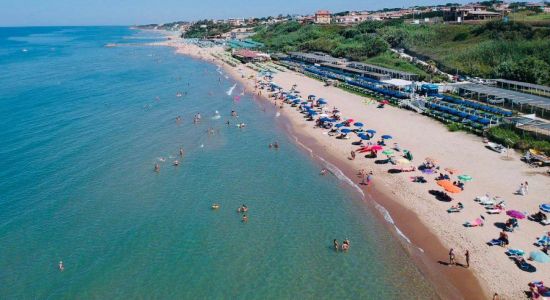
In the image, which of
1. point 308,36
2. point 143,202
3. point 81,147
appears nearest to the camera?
point 143,202

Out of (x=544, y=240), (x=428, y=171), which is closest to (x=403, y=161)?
(x=428, y=171)

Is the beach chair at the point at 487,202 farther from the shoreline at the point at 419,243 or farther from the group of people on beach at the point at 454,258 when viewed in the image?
the group of people on beach at the point at 454,258

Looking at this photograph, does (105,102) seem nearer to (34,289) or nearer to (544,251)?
(34,289)

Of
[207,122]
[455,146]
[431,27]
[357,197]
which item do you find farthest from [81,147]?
[431,27]

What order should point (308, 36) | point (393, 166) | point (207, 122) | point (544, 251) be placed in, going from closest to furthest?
1. point (544, 251)
2. point (393, 166)
3. point (207, 122)
4. point (308, 36)

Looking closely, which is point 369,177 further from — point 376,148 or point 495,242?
point 495,242

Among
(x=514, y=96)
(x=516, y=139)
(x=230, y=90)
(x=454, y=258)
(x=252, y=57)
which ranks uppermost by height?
(x=252, y=57)
